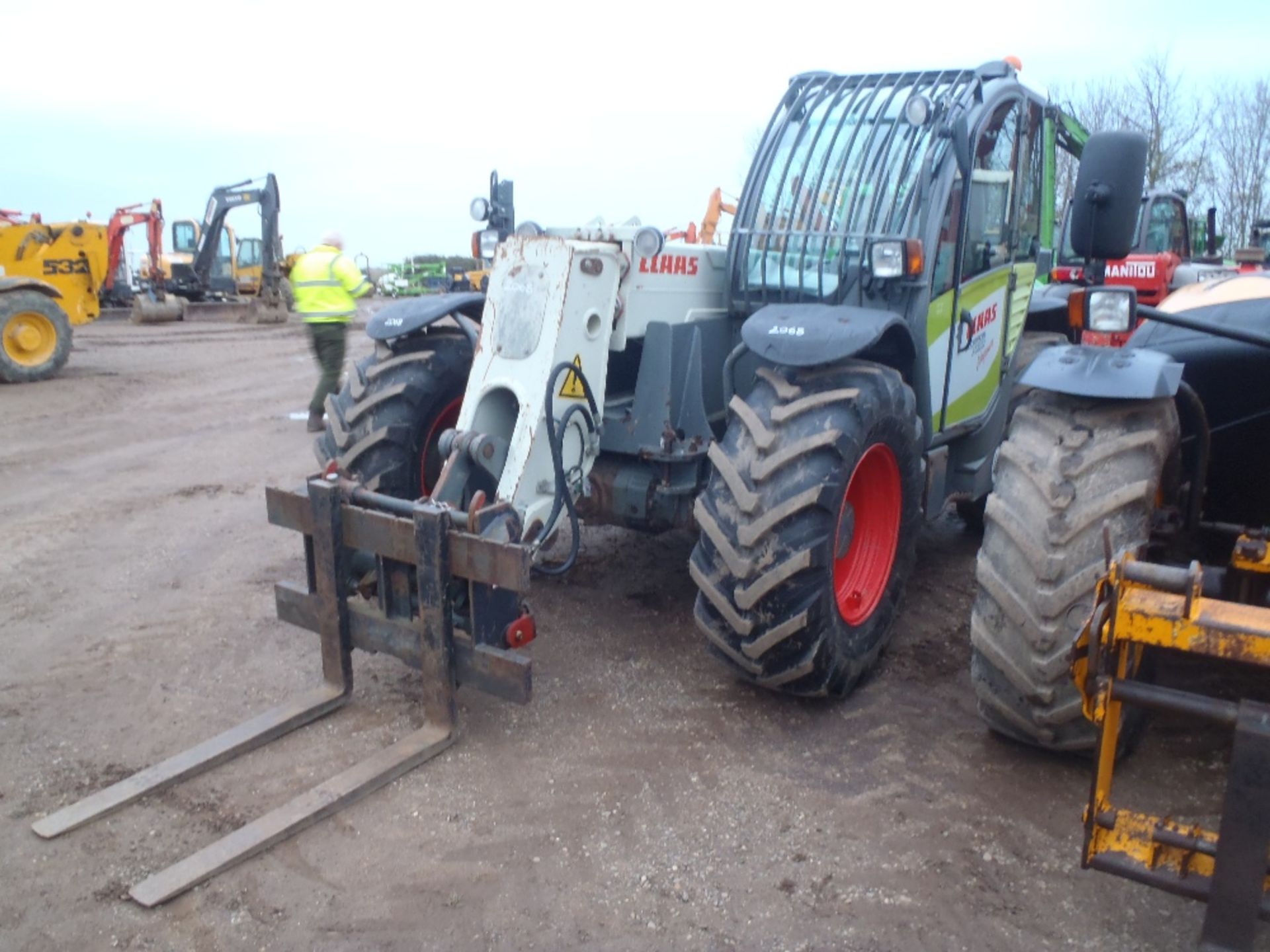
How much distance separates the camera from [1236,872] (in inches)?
93.7

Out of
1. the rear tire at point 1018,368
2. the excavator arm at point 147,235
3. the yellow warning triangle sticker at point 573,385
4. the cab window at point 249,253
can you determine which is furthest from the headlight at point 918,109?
the cab window at point 249,253

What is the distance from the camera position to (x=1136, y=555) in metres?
3.17

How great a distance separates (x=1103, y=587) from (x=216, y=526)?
5707mm

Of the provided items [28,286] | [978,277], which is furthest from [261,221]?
[978,277]

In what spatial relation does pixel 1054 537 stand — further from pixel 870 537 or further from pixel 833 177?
pixel 833 177

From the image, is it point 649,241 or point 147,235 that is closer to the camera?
point 649,241

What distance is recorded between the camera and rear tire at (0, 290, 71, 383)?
43.1 ft

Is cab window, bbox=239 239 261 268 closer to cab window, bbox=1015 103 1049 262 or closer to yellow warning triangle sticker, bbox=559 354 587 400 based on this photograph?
cab window, bbox=1015 103 1049 262

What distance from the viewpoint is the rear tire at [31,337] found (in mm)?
13125

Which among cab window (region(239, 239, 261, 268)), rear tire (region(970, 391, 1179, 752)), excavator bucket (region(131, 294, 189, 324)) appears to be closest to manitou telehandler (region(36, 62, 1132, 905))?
rear tire (region(970, 391, 1179, 752))

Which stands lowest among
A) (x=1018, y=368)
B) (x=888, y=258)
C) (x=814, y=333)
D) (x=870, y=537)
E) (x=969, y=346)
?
(x=870, y=537)

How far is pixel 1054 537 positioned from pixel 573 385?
1905 millimetres

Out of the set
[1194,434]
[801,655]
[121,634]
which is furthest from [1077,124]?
[121,634]

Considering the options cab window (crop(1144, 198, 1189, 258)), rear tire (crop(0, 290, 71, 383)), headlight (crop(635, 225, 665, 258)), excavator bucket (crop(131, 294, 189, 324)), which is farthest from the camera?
excavator bucket (crop(131, 294, 189, 324))
